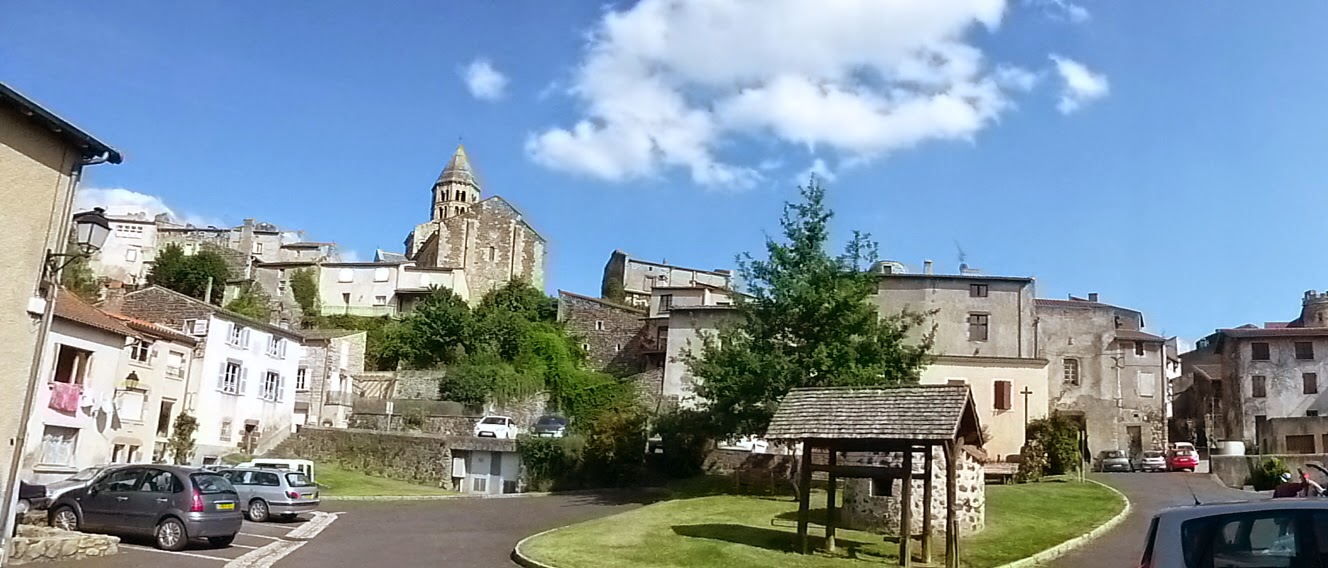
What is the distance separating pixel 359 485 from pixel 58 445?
10317 mm

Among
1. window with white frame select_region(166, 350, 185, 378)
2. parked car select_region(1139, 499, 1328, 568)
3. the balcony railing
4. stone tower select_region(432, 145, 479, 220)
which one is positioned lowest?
parked car select_region(1139, 499, 1328, 568)

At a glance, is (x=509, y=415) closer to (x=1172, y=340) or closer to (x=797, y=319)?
(x=797, y=319)

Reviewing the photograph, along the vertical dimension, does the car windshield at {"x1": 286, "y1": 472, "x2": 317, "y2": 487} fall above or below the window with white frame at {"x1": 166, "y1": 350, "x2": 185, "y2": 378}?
below

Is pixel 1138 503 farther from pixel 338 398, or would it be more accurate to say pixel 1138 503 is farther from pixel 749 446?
pixel 338 398

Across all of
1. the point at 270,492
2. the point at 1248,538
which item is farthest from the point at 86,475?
the point at 1248,538

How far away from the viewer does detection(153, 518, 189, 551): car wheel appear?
18.3 meters

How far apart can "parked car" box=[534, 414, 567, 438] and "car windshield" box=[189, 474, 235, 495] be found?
21.2 m

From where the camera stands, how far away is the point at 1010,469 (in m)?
34.9

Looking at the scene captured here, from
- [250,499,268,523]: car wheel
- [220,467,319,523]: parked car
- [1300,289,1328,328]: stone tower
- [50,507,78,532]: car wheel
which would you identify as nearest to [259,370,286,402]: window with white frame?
[220,467,319,523]: parked car

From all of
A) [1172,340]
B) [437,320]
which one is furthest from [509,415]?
[1172,340]

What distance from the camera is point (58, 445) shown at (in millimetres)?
31109

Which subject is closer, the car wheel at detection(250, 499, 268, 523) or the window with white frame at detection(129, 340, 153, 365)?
the car wheel at detection(250, 499, 268, 523)

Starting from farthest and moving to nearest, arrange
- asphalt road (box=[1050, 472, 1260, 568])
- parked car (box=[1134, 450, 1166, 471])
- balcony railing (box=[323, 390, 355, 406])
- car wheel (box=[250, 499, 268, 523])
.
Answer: balcony railing (box=[323, 390, 355, 406])
parked car (box=[1134, 450, 1166, 471])
car wheel (box=[250, 499, 268, 523])
asphalt road (box=[1050, 472, 1260, 568])

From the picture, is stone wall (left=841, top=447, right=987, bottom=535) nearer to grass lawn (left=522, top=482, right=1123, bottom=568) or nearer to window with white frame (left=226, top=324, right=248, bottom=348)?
grass lawn (left=522, top=482, right=1123, bottom=568)
